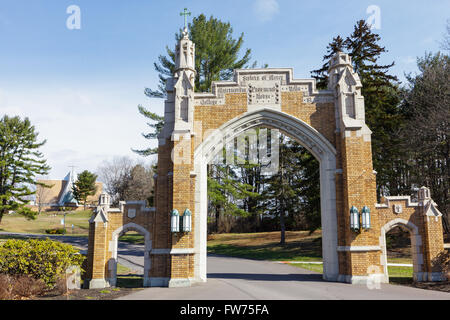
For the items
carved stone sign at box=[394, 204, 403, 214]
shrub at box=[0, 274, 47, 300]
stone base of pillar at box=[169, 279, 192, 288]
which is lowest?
stone base of pillar at box=[169, 279, 192, 288]

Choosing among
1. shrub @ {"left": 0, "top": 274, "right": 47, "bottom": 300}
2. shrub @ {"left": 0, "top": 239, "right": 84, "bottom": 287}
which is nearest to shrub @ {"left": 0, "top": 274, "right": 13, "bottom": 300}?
shrub @ {"left": 0, "top": 274, "right": 47, "bottom": 300}

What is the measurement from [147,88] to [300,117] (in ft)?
67.3

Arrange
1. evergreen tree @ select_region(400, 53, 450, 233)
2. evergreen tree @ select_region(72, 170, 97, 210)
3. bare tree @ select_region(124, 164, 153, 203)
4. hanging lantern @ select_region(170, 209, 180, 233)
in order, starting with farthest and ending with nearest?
evergreen tree @ select_region(72, 170, 97, 210) < bare tree @ select_region(124, 164, 153, 203) < evergreen tree @ select_region(400, 53, 450, 233) < hanging lantern @ select_region(170, 209, 180, 233)

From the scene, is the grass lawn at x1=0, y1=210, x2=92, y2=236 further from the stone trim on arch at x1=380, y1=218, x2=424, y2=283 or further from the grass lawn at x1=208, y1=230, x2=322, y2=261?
the stone trim on arch at x1=380, y1=218, x2=424, y2=283

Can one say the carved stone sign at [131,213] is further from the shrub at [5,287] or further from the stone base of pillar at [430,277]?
the stone base of pillar at [430,277]

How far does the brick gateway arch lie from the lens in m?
12.9

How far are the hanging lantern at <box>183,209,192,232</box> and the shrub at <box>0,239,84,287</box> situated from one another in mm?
4197

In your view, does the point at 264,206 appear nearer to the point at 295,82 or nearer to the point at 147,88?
the point at 147,88

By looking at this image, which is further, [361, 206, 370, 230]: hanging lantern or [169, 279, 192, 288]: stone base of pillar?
[361, 206, 370, 230]: hanging lantern

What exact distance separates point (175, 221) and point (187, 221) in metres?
0.44

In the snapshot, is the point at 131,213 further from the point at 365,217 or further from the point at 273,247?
the point at 273,247

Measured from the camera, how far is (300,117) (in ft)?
46.3
